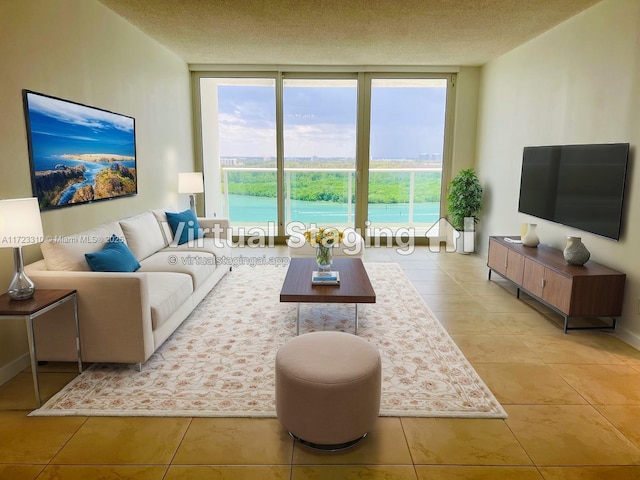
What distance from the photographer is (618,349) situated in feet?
10.8

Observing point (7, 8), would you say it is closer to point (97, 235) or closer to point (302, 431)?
point (97, 235)

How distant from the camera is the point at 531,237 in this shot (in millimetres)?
4473

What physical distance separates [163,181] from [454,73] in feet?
14.8

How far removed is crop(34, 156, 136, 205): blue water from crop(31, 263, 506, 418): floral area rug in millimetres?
1412

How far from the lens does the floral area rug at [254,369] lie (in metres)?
2.49

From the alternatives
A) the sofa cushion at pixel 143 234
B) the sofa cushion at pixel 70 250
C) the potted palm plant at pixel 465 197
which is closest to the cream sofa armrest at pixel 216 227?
the sofa cushion at pixel 143 234

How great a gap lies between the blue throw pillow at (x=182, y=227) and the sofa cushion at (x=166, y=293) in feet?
4.08

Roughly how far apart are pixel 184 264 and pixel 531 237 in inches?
136

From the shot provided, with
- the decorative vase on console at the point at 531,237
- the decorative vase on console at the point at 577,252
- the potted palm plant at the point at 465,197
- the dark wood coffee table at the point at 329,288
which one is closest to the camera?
the dark wood coffee table at the point at 329,288

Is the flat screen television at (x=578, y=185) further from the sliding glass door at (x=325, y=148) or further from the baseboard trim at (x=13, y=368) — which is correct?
the baseboard trim at (x=13, y=368)

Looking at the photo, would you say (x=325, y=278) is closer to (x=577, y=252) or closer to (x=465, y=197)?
(x=577, y=252)

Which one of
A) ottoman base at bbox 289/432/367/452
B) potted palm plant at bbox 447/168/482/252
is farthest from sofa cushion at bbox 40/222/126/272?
A: potted palm plant at bbox 447/168/482/252

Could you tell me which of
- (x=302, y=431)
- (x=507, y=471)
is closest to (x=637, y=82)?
(x=507, y=471)

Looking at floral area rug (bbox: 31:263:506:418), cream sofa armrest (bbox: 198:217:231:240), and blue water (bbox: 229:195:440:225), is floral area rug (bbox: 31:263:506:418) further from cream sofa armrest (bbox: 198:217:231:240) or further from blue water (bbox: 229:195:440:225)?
blue water (bbox: 229:195:440:225)
